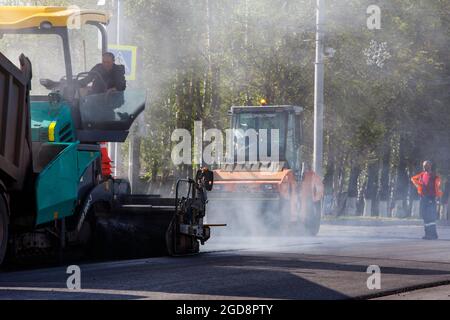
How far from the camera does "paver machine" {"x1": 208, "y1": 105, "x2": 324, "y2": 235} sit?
24.0 meters

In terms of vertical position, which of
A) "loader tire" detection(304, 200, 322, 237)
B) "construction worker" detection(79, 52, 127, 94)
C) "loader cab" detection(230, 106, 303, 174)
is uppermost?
"construction worker" detection(79, 52, 127, 94)

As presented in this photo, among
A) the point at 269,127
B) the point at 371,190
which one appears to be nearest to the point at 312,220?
the point at 269,127

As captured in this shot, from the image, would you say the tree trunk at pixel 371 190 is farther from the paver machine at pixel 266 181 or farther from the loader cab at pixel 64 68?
the loader cab at pixel 64 68

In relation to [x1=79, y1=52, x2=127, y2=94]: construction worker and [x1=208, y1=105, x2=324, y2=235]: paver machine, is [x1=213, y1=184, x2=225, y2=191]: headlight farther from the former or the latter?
[x1=79, y1=52, x2=127, y2=94]: construction worker

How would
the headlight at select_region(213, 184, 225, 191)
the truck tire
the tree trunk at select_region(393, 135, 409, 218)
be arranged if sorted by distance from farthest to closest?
1. the tree trunk at select_region(393, 135, 409, 218)
2. the headlight at select_region(213, 184, 225, 191)
3. the truck tire

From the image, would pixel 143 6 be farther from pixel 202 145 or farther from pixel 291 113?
pixel 291 113

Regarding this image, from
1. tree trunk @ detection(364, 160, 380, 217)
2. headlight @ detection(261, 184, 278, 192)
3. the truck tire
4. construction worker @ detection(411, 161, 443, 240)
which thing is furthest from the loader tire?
tree trunk @ detection(364, 160, 380, 217)

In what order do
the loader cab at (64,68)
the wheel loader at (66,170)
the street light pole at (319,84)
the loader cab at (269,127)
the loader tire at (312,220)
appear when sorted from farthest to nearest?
the street light pole at (319,84), the loader cab at (269,127), the loader tire at (312,220), the loader cab at (64,68), the wheel loader at (66,170)

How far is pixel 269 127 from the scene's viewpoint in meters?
25.7

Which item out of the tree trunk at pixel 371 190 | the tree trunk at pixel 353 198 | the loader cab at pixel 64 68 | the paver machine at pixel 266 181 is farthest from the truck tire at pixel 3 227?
the tree trunk at pixel 353 198

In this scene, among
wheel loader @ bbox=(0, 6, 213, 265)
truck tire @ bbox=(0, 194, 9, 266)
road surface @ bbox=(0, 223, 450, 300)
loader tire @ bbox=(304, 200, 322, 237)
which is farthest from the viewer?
loader tire @ bbox=(304, 200, 322, 237)

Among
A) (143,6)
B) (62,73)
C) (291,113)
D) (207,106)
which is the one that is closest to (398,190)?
(207,106)

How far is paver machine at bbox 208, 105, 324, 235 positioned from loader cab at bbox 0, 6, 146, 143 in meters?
9.58

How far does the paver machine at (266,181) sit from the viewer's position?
944 inches
